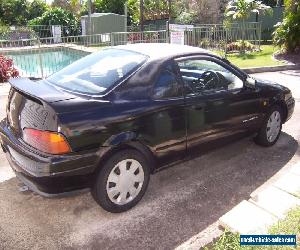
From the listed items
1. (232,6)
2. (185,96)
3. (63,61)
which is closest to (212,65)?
(185,96)

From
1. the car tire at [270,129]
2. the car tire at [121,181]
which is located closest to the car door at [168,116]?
the car tire at [121,181]

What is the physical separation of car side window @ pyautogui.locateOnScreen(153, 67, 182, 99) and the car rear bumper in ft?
3.29

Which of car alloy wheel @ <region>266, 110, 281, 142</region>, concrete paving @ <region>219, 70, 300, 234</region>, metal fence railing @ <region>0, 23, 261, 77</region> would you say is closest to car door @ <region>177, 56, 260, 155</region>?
car alloy wheel @ <region>266, 110, 281, 142</region>

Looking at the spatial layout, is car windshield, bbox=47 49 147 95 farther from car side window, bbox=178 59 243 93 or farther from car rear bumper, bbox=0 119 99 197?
car rear bumper, bbox=0 119 99 197

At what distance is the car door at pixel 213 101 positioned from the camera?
14.2ft

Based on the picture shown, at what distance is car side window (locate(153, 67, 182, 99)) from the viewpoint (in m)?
3.99

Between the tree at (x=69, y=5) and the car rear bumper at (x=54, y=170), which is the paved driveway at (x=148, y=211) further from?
the tree at (x=69, y=5)

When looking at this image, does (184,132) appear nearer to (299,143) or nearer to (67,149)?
(67,149)

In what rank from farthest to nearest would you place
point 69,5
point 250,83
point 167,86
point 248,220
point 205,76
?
point 69,5, point 250,83, point 205,76, point 167,86, point 248,220

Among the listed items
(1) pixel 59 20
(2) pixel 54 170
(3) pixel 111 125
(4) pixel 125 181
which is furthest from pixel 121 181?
(1) pixel 59 20

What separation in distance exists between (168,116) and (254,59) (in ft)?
38.1

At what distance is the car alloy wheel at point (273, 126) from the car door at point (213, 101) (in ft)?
1.66

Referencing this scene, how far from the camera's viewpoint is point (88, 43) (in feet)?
47.9

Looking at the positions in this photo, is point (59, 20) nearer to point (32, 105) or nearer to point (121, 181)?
point (32, 105)
